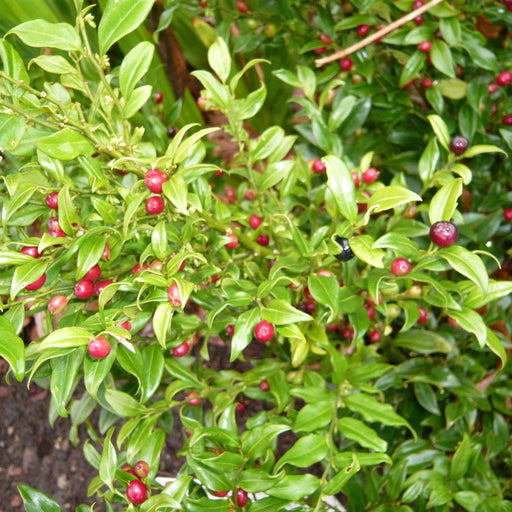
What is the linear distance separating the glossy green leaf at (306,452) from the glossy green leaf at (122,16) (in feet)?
2.18

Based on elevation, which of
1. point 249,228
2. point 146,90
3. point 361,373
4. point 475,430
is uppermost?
point 146,90

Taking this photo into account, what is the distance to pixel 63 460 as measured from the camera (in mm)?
1705

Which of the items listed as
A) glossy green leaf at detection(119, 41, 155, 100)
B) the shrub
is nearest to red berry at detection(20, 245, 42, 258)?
the shrub

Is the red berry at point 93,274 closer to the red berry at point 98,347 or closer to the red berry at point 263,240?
the red berry at point 98,347

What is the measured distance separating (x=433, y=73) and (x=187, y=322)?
1.04 meters

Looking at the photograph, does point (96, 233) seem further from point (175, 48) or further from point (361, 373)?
point (175, 48)

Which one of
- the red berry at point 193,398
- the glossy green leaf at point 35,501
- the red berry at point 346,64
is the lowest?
the red berry at point 193,398

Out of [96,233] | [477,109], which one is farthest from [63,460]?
[477,109]

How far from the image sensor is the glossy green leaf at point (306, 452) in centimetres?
84

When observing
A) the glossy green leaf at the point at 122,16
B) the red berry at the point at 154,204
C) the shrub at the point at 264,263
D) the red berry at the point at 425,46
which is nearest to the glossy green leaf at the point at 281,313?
the shrub at the point at 264,263

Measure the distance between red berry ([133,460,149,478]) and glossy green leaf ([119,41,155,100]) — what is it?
600 millimetres

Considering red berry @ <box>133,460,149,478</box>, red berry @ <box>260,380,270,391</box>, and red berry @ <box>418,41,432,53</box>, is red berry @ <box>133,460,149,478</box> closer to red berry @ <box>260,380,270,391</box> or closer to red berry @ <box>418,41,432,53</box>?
red berry @ <box>260,380,270,391</box>

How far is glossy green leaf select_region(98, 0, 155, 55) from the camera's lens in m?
0.70

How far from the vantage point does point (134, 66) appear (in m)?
0.78
